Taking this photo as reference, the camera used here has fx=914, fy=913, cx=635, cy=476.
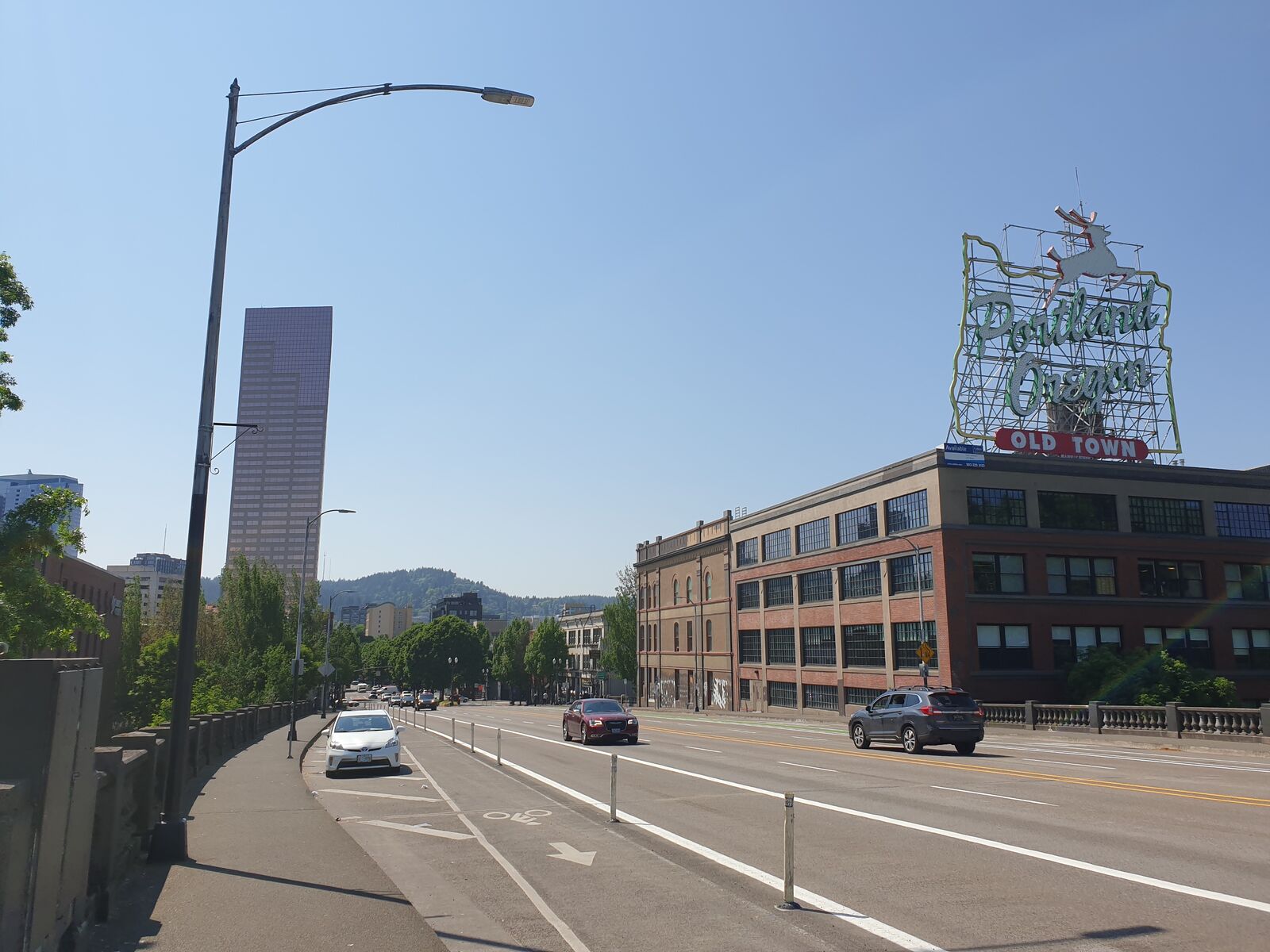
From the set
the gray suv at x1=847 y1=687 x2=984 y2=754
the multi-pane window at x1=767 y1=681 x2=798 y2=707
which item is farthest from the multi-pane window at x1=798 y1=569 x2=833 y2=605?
the gray suv at x1=847 y1=687 x2=984 y2=754

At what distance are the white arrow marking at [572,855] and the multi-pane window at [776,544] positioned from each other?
51213mm

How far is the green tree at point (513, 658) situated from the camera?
130625 millimetres

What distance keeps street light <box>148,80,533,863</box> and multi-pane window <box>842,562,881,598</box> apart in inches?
1691

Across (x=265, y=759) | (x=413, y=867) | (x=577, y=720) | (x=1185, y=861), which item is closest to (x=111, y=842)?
(x=413, y=867)

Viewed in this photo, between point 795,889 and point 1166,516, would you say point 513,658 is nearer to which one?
point 1166,516

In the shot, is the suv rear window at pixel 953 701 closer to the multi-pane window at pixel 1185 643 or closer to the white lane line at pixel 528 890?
the white lane line at pixel 528 890

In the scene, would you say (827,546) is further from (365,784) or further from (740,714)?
(365,784)

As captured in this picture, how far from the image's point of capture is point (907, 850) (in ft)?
36.6

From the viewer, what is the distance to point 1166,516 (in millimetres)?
49281

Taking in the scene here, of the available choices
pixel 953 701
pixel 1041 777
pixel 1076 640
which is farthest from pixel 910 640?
pixel 1041 777

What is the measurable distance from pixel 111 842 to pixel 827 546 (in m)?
51.3

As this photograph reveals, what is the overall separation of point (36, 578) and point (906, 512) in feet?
131

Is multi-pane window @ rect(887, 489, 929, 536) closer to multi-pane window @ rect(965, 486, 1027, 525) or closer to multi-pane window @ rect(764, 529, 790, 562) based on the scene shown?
multi-pane window @ rect(965, 486, 1027, 525)

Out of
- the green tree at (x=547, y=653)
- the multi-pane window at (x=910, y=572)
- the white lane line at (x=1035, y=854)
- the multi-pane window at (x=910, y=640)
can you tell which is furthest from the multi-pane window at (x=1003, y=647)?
the green tree at (x=547, y=653)
